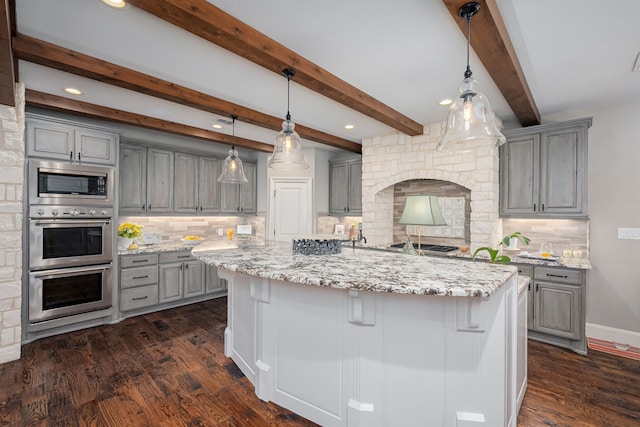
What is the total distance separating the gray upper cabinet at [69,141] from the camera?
3.18 meters

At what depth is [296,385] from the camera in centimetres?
201

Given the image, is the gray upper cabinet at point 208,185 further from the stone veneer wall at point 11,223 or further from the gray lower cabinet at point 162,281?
the stone veneer wall at point 11,223

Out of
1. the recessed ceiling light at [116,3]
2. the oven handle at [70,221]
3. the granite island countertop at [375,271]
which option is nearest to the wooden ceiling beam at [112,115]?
the oven handle at [70,221]

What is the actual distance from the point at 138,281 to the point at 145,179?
1472 millimetres

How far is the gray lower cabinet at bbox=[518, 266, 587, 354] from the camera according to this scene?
298 cm

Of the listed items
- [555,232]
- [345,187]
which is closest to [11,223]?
[345,187]

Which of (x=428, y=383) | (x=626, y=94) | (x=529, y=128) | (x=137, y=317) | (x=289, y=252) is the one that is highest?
(x=626, y=94)

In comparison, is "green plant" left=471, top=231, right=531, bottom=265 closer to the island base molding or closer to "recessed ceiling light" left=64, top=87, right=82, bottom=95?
the island base molding

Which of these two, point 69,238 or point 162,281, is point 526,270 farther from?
point 69,238

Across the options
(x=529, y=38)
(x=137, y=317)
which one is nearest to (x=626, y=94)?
(x=529, y=38)

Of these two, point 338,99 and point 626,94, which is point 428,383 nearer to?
point 338,99

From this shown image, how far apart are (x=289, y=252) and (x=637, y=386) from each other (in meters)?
3.05

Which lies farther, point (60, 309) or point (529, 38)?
Result: point (60, 309)

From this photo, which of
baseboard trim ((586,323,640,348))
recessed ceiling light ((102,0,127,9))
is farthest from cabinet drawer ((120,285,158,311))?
baseboard trim ((586,323,640,348))
